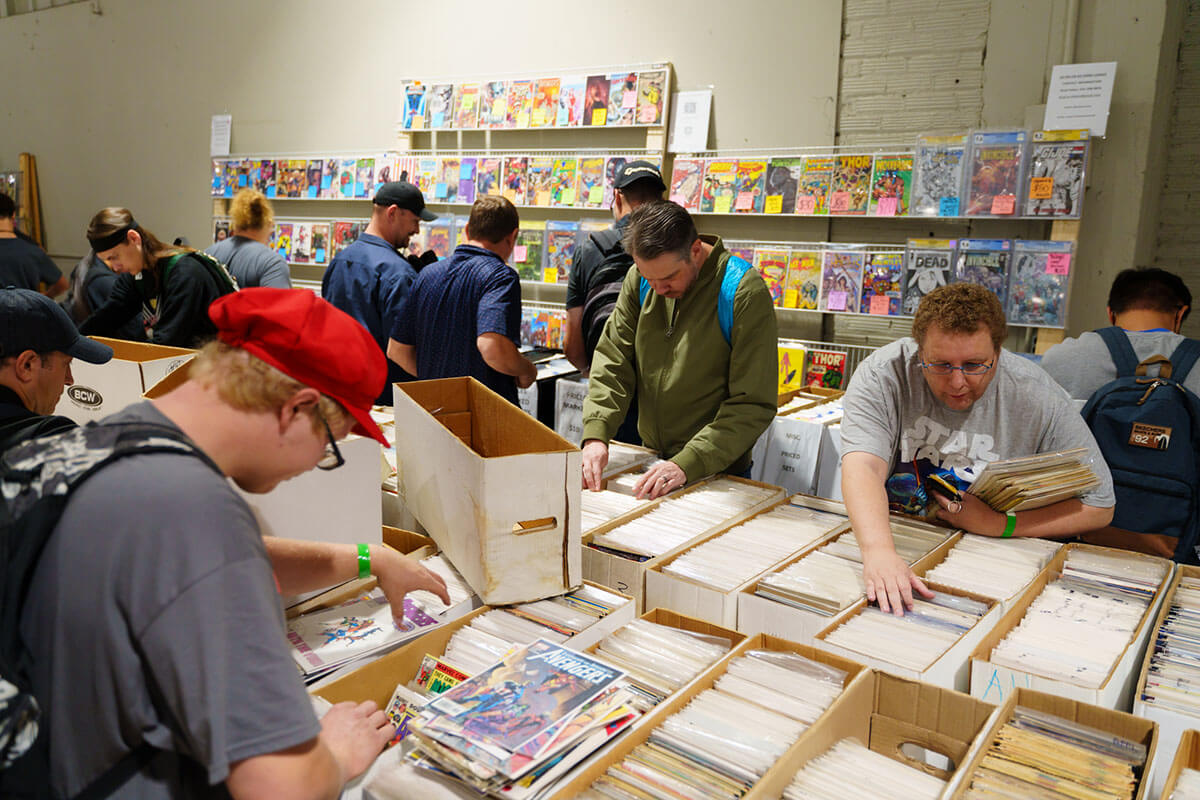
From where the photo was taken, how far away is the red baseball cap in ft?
3.25

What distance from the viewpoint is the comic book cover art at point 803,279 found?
4.18 m

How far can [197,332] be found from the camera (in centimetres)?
346

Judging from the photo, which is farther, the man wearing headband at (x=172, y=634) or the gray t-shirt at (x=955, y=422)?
the gray t-shirt at (x=955, y=422)

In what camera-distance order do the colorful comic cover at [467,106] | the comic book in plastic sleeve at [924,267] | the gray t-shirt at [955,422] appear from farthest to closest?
the colorful comic cover at [467,106] → the comic book in plastic sleeve at [924,267] → the gray t-shirt at [955,422]

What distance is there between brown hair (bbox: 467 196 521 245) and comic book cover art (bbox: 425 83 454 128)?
2415 mm

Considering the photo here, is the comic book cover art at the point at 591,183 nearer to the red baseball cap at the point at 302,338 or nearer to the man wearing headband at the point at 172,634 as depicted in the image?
the red baseball cap at the point at 302,338

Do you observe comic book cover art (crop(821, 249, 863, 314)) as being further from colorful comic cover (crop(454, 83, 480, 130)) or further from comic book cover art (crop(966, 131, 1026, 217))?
colorful comic cover (crop(454, 83, 480, 130))

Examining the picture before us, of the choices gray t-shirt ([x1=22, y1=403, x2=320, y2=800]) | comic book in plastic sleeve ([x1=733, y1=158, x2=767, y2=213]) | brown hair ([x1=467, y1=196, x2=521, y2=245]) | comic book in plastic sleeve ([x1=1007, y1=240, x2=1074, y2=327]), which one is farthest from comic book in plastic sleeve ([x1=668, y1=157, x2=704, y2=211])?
gray t-shirt ([x1=22, y1=403, x2=320, y2=800])

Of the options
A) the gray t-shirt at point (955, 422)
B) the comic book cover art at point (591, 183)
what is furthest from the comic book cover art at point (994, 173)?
the comic book cover art at point (591, 183)

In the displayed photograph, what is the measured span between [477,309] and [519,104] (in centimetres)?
246

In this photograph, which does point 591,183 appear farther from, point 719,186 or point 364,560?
point 364,560

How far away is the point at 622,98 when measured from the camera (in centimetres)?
479

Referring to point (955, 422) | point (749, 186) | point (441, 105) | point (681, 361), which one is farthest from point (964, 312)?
point (441, 105)

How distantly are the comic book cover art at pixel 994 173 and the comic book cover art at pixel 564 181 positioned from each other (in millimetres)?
2252
